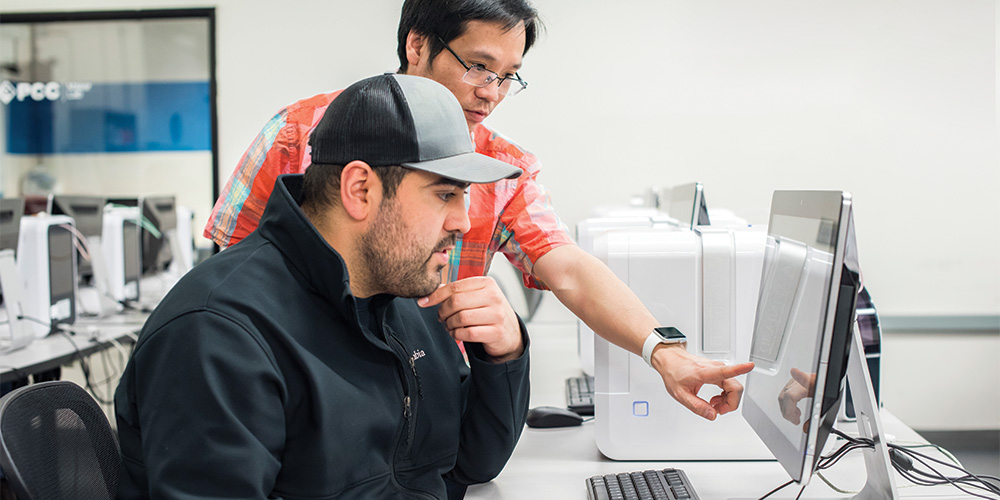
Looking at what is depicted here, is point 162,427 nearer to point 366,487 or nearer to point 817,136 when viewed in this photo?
point 366,487

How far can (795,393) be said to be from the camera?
3.24ft

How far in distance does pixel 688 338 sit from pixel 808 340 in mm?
475

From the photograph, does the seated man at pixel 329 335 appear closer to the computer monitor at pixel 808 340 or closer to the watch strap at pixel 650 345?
the watch strap at pixel 650 345

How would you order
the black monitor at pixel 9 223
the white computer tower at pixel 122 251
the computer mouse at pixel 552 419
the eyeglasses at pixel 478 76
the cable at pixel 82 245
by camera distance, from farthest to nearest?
the white computer tower at pixel 122 251
the cable at pixel 82 245
the black monitor at pixel 9 223
the computer mouse at pixel 552 419
the eyeglasses at pixel 478 76

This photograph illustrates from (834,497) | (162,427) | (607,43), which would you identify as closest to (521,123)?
(607,43)

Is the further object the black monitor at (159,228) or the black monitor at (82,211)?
the black monitor at (159,228)

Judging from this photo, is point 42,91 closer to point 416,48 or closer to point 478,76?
point 416,48

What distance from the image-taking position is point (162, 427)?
801 mm

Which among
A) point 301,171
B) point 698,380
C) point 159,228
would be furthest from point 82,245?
point 698,380

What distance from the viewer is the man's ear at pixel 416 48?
1.48 m

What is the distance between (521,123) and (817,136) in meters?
1.52

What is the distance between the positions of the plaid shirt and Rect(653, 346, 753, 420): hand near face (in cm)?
41

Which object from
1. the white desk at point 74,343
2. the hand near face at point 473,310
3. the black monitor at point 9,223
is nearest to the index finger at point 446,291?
the hand near face at point 473,310

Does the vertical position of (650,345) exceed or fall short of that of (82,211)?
it falls short
